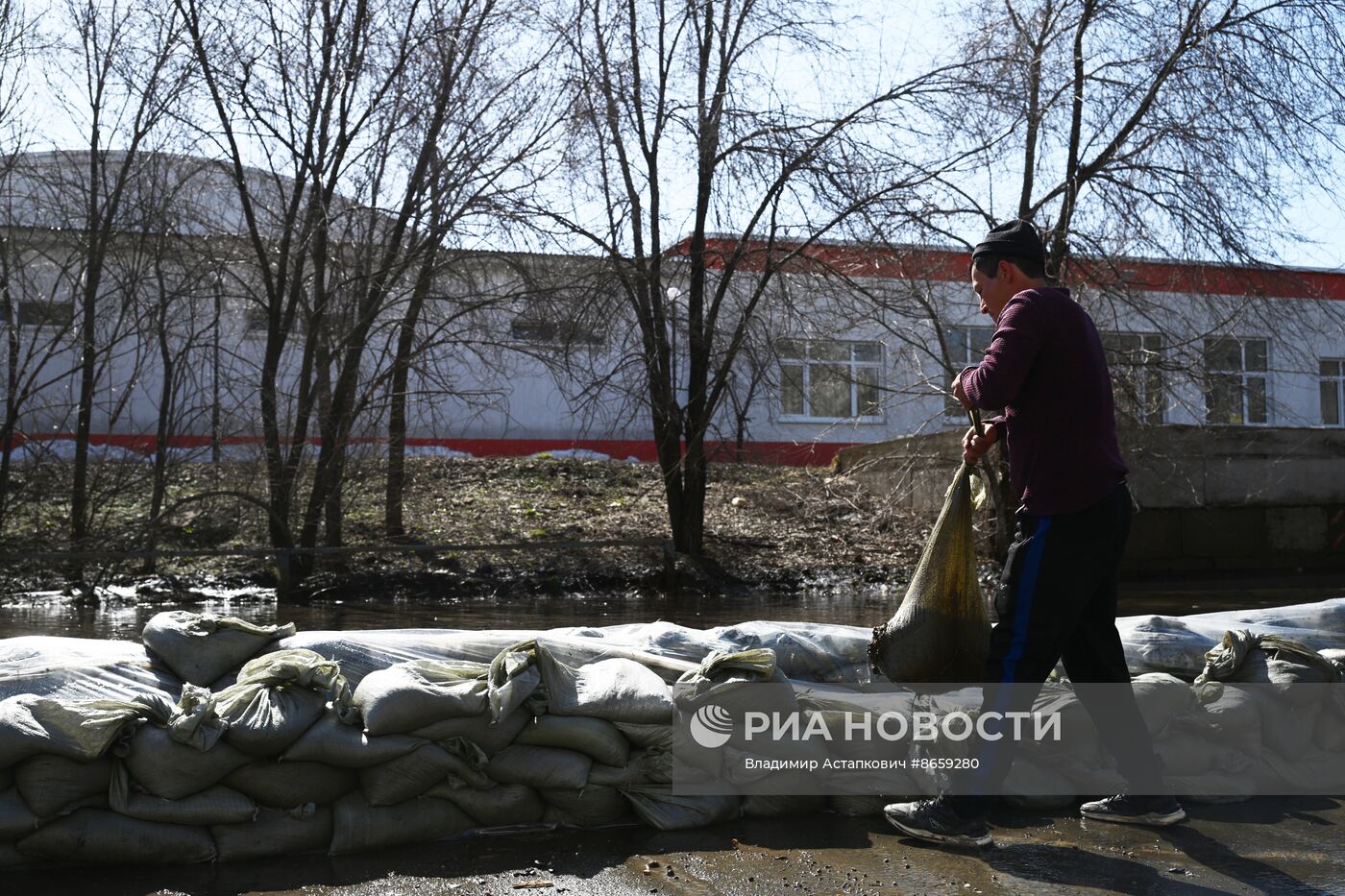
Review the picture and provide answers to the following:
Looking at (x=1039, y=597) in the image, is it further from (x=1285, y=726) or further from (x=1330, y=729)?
(x=1330, y=729)

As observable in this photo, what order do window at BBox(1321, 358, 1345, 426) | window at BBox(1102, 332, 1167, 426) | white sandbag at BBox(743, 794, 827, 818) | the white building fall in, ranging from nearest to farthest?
1. white sandbag at BBox(743, 794, 827, 818)
2. the white building
3. window at BBox(1102, 332, 1167, 426)
4. window at BBox(1321, 358, 1345, 426)

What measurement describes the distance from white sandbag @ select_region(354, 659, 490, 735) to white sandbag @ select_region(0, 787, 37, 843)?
821 millimetres

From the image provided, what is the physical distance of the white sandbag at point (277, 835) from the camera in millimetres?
3055

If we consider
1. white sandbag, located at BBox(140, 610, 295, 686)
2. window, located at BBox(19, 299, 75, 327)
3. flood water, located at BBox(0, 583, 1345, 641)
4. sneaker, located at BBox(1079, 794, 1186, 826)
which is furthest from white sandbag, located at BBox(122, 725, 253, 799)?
window, located at BBox(19, 299, 75, 327)

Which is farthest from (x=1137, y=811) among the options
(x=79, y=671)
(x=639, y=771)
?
(x=79, y=671)

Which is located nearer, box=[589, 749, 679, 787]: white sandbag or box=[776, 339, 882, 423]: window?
box=[589, 749, 679, 787]: white sandbag

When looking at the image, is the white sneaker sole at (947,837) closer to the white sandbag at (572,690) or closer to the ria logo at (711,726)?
the ria logo at (711,726)

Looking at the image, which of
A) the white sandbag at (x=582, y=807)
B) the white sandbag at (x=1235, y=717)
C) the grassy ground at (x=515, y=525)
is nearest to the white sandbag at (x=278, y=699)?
the white sandbag at (x=582, y=807)

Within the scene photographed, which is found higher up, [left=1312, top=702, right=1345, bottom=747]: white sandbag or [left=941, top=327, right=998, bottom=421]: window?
[left=941, top=327, right=998, bottom=421]: window

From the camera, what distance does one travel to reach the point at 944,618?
361cm

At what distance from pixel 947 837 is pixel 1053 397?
3.97 feet

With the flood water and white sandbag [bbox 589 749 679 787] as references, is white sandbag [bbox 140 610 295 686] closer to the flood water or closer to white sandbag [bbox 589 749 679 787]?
white sandbag [bbox 589 749 679 787]

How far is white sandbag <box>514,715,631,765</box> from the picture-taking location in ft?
11.0

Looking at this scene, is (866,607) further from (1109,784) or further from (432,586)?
(1109,784)
